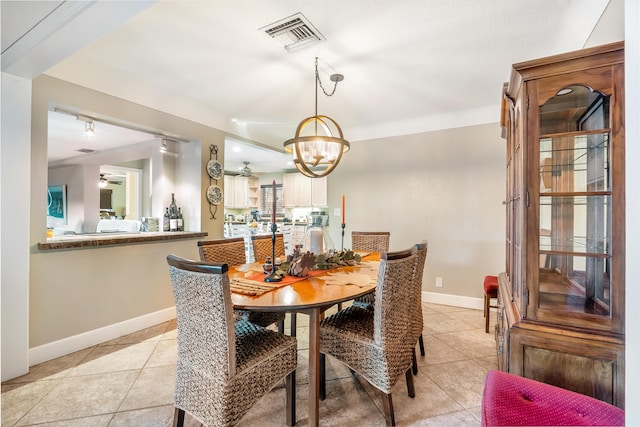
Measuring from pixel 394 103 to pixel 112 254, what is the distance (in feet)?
10.9

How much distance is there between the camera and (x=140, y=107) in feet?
9.03

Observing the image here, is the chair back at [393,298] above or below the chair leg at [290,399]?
above

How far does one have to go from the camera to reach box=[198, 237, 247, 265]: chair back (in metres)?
2.16

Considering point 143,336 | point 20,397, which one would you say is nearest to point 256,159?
point 143,336

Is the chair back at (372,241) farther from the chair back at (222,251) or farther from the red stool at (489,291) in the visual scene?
the chair back at (222,251)

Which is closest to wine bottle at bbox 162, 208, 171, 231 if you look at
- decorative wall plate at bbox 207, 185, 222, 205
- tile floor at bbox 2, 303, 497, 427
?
decorative wall plate at bbox 207, 185, 222, 205

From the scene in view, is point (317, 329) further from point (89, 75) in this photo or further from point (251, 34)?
point (89, 75)

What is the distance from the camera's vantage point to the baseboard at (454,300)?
3457 mm

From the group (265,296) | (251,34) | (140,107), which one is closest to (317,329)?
(265,296)

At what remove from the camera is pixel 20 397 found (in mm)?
1757

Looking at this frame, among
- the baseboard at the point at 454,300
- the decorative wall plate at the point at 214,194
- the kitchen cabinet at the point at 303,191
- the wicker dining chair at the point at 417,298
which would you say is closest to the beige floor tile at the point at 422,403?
the wicker dining chair at the point at 417,298

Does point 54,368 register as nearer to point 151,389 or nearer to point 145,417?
point 151,389

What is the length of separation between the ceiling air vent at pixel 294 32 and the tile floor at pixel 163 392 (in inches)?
96.2

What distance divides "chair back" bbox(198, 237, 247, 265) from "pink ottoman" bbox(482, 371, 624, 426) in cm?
191
